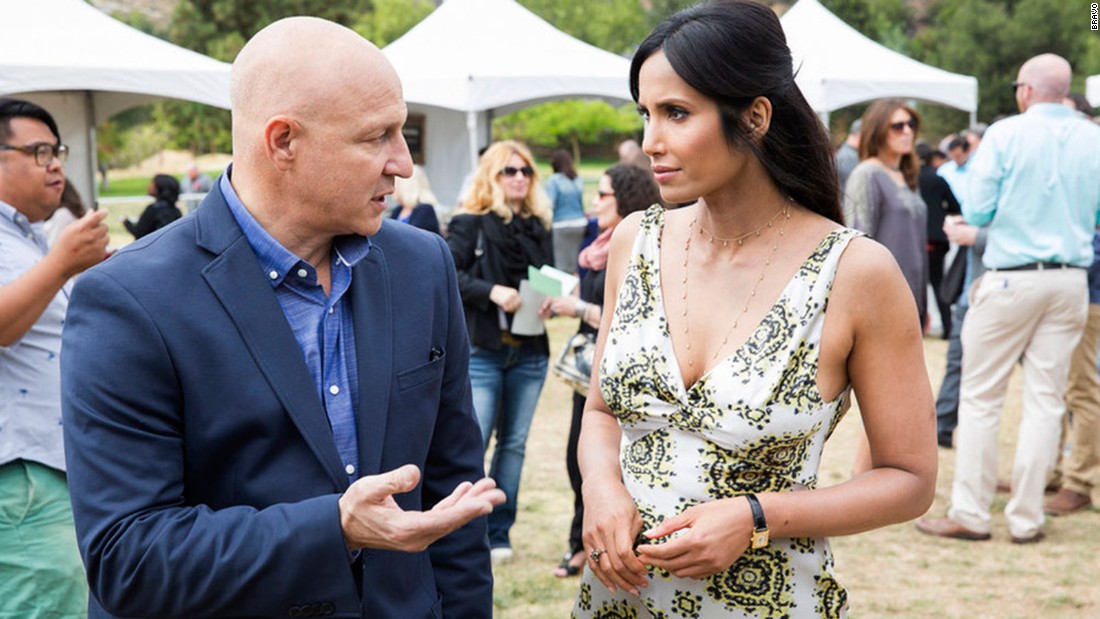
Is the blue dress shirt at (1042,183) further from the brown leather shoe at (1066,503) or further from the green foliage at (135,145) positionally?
the green foliage at (135,145)

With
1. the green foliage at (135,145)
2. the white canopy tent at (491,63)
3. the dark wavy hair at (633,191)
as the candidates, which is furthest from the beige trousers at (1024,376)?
the green foliage at (135,145)

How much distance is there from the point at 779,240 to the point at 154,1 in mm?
123814

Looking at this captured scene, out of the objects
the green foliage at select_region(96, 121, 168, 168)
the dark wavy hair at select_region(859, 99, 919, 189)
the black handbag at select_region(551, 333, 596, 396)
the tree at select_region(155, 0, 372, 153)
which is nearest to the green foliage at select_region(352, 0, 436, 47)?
the tree at select_region(155, 0, 372, 153)

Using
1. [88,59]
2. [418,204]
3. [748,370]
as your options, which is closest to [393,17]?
[88,59]

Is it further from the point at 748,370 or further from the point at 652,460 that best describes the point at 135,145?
the point at 748,370

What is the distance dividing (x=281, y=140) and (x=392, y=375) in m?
0.43

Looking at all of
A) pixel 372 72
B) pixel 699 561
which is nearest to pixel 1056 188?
pixel 699 561

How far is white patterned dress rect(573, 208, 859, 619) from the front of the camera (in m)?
2.18

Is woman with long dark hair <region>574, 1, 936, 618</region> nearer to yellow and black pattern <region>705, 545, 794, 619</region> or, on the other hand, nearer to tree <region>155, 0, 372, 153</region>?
yellow and black pattern <region>705, 545, 794, 619</region>

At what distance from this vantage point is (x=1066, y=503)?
257 inches

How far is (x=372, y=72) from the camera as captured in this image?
1.81 metres

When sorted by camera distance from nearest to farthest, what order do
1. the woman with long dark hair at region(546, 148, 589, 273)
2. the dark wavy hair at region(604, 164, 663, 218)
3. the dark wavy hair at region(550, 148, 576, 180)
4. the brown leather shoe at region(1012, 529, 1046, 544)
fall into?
1. the dark wavy hair at region(604, 164, 663, 218)
2. the brown leather shoe at region(1012, 529, 1046, 544)
3. the dark wavy hair at region(550, 148, 576, 180)
4. the woman with long dark hair at region(546, 148, 589, 273)

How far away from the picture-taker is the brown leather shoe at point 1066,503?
6.49 metres

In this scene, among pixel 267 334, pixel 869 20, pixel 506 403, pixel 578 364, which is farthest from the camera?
pixel 869 20
